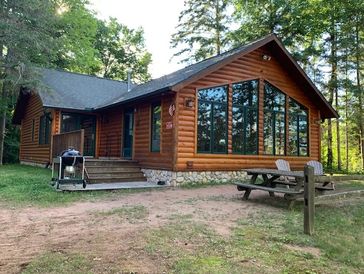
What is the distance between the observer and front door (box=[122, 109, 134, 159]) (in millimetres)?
12149

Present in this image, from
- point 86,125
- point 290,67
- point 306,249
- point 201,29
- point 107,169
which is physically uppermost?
point 201,29

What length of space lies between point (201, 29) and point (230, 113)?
13875 mm

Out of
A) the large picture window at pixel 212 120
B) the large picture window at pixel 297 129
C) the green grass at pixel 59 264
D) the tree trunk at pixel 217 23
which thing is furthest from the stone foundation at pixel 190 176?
the tree trunk at pixel 217 23

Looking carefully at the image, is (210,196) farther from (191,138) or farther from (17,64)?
(17,64)

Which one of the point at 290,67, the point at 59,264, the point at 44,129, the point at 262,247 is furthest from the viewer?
the point at 44,129

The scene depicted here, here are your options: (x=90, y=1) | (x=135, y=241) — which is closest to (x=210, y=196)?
(x=135, y=241)

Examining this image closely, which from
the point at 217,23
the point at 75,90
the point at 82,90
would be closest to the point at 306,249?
the point at 75,90

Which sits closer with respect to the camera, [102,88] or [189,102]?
[189,102]

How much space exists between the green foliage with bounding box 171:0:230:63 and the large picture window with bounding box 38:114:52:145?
1189cm

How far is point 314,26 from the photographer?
18.7 m

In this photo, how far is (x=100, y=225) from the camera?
15.1ft

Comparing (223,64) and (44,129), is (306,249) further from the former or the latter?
(44,129)

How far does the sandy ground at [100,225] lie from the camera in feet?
11.2

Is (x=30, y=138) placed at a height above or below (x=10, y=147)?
above
